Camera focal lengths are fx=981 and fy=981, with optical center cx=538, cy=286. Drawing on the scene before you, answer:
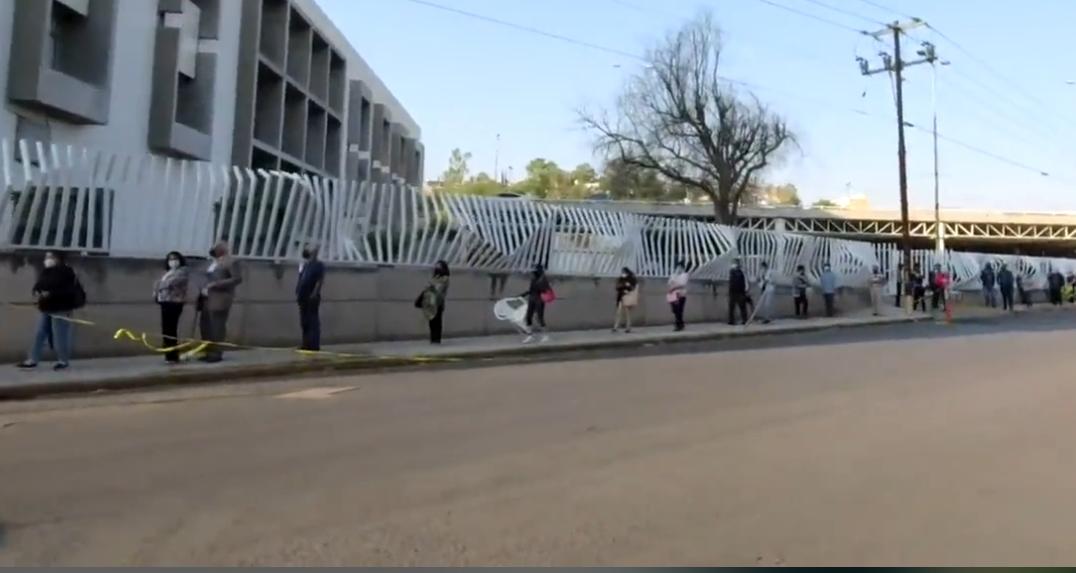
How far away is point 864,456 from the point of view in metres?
7.33

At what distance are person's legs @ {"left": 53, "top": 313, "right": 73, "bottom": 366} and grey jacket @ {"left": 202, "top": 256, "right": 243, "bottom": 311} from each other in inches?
69.2

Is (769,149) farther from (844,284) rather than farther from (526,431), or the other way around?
(526,431)

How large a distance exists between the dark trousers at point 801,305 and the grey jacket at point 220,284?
1752 centimetres

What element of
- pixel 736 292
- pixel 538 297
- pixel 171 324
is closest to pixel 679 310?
pixel 736 292

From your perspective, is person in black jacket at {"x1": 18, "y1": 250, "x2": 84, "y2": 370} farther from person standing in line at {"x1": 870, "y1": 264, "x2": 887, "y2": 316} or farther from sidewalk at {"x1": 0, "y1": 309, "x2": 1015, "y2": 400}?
person standing in line at {"x1": 870, "y1": 264, "x2": 887, "y2": 316}

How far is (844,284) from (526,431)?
2404 cm

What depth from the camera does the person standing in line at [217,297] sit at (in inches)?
504

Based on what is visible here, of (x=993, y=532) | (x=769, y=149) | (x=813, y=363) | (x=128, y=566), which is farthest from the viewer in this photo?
(x=769, y=149)

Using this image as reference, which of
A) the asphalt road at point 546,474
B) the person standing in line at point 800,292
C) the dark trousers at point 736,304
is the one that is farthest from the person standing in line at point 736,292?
the asphalt road at point 546,474

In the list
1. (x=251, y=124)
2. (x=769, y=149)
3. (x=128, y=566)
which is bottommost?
(x=128, y=566)

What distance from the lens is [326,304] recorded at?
15609 mm

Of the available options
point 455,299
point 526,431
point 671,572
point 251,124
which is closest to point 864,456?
point 526,431

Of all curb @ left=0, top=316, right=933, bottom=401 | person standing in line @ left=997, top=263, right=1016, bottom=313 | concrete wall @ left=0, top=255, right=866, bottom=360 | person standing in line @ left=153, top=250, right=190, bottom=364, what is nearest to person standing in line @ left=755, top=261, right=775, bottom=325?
concrete wall @ left=0, top=255, right=866, bottom=360

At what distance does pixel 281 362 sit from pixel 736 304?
13.1 metres
